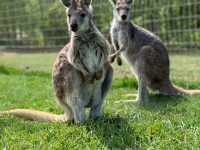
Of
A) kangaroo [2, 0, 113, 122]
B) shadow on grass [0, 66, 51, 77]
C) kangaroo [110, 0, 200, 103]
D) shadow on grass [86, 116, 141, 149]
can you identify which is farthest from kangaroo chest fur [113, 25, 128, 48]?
shadow on grass [0, 66, 51, 77]

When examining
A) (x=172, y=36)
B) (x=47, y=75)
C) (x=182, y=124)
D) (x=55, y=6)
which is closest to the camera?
(x=182, y=124)

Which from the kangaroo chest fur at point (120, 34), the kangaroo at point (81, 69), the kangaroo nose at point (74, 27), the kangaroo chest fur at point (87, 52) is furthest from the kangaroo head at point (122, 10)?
the kangaroo nose at point (74, 27)

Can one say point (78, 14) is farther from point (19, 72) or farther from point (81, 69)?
point (19, 72)

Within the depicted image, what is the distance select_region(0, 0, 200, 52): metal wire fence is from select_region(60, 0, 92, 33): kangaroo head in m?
5.29

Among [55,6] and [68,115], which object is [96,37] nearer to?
[68,115]

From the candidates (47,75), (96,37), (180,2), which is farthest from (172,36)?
(96,37)

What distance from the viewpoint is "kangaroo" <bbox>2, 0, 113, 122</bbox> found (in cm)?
442

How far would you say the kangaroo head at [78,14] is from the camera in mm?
4480

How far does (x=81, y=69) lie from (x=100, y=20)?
6.41m

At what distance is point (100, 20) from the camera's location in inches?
422

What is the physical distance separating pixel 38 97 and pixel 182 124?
10.0ft

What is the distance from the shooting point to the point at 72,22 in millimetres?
4480

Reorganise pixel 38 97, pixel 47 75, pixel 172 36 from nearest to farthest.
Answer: pixel 38 97 → pixel 47 75 → pixel 172 36

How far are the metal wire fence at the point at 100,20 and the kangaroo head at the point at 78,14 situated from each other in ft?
17.4
